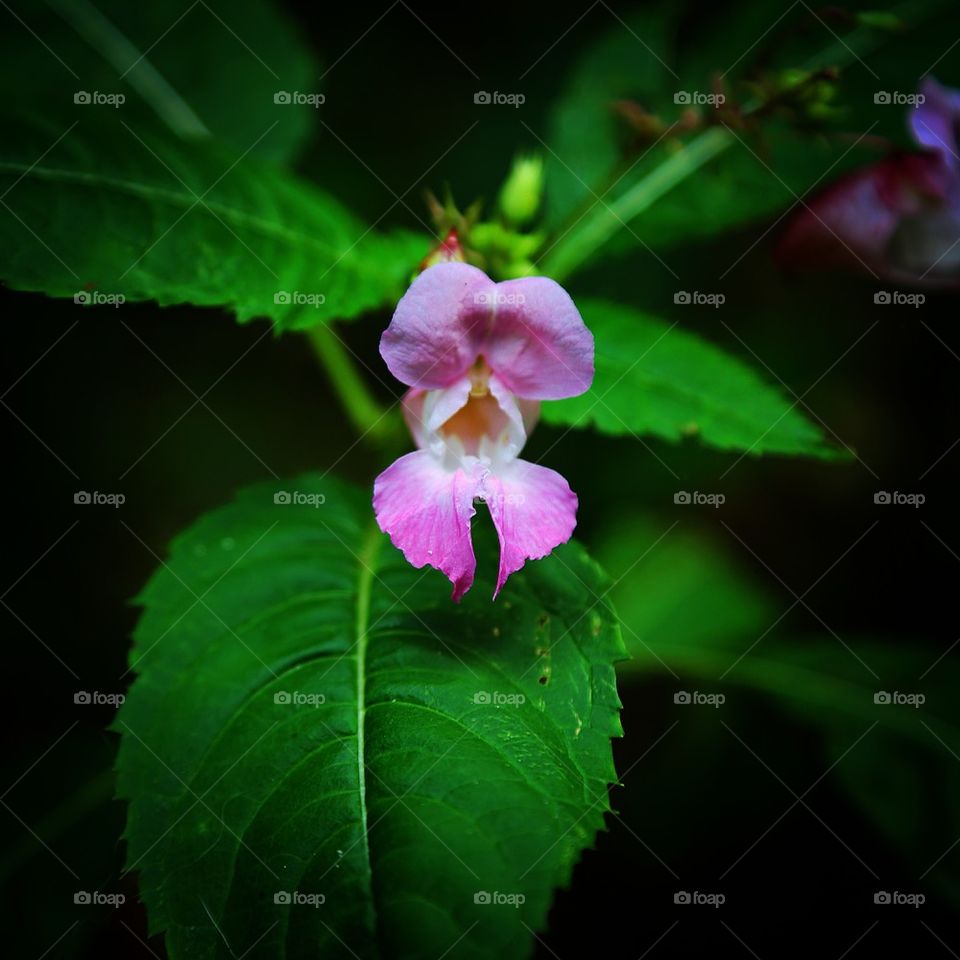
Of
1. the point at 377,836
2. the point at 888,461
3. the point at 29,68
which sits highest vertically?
the point at 888,461

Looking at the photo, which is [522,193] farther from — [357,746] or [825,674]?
[825,674]

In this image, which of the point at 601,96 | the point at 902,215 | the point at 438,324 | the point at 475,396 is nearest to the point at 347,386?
the point at 475,396

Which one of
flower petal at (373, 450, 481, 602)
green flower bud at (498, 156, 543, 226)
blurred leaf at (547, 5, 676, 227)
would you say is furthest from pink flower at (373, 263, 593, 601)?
blurred leaf at (547, 5, 676, 227)

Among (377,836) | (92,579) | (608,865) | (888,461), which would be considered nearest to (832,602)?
(888,461)

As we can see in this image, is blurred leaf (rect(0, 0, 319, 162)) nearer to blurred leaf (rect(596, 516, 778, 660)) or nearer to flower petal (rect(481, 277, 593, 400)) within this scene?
flower petal (rect(481, 277, 593, 400))

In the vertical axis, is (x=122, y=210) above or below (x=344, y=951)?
above

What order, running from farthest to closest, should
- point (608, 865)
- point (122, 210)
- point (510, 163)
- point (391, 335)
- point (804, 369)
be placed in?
point (510, 163) < point (804, 369) < point (608, 865) < point (122, 210) < point (391, 335)

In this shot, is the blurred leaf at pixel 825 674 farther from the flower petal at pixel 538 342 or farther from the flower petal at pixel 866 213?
the flower petal at pixel 538 342

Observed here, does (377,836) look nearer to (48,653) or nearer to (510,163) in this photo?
(48,653)
